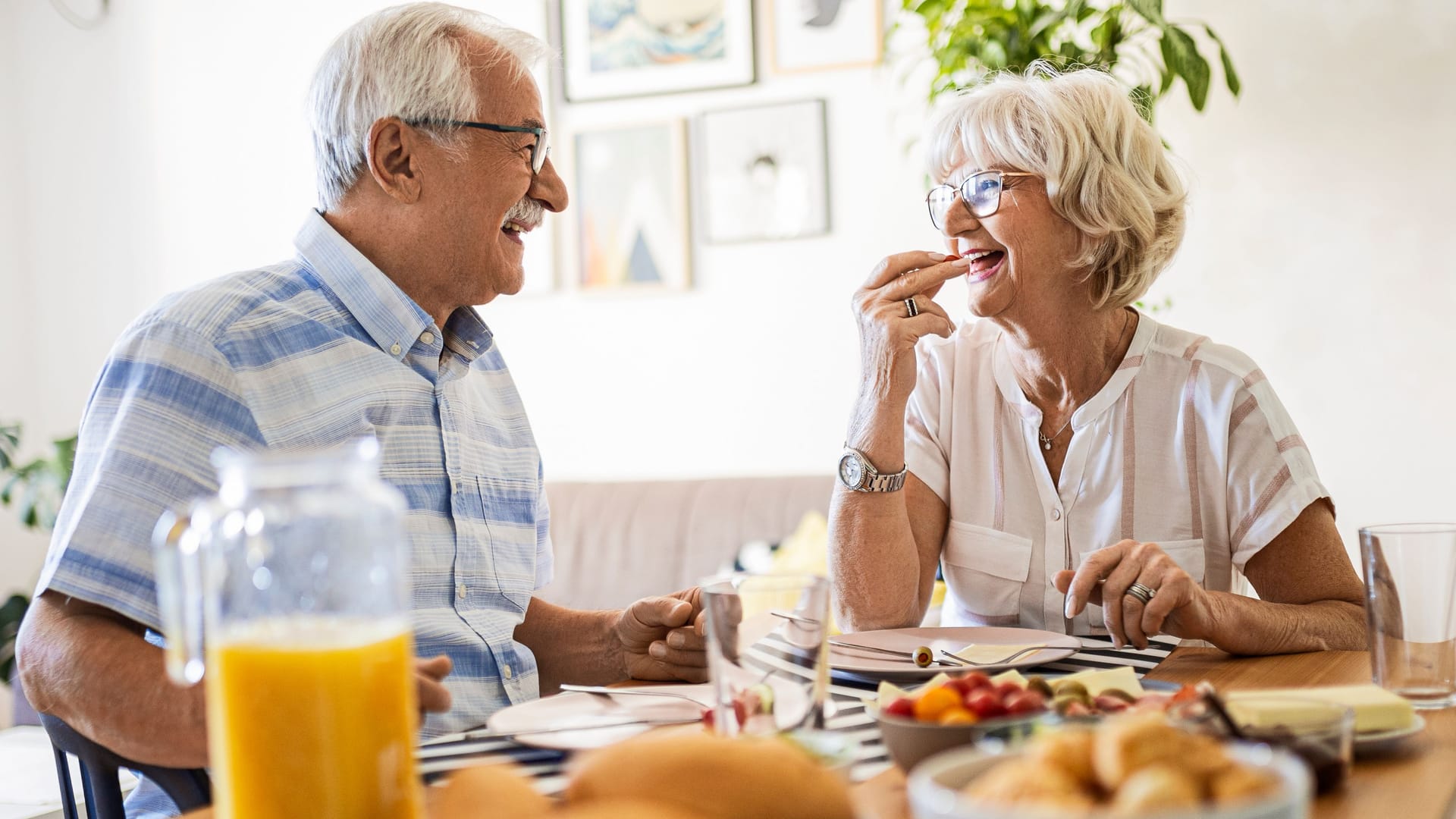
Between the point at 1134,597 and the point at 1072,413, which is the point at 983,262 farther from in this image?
the point at 1134,597

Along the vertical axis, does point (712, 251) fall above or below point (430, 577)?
above

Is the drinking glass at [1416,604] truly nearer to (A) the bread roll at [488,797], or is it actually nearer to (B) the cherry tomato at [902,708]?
(B) the cherry tomato at [902,708]

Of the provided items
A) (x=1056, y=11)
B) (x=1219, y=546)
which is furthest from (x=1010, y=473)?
(x=1056, y=11)

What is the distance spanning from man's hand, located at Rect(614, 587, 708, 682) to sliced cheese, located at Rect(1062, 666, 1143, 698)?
43cm

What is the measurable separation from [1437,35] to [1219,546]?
183 centimetres

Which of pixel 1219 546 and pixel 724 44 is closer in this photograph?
pixel 1219 546

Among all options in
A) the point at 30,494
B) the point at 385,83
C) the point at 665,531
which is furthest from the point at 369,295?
the point at 30,494

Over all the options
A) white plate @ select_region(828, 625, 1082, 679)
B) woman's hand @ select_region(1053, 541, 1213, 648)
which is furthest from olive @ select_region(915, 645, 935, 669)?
woman's hand @ select_region(1053, 541, 1213, 648)

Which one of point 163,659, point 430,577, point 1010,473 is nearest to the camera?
point 163,659

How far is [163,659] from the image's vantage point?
1115mm

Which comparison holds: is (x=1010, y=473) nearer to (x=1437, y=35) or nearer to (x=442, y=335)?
(x=442, y=335)

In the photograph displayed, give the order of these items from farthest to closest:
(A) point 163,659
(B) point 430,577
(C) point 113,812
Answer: (B) point 430,577 < (C) point 113,812 < (A) point 163,659

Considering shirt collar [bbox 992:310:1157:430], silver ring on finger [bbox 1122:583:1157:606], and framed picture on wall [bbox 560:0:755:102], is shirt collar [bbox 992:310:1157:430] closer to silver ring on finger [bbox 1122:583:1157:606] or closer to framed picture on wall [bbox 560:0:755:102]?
silver ring on finger [bbox 1122:583:1157:606]

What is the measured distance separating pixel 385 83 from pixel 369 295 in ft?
0.97
